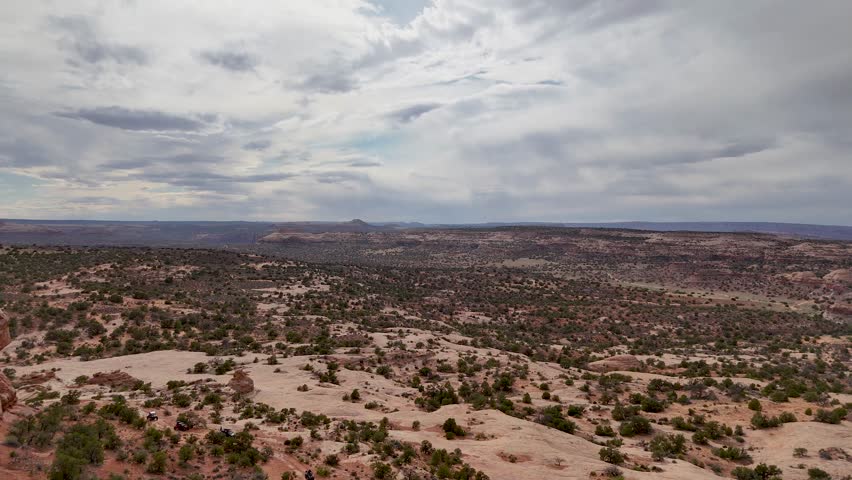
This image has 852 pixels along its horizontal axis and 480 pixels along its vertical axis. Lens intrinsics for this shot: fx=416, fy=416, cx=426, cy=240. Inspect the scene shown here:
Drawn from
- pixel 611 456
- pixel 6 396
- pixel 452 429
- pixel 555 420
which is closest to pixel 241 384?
pixel 6 396

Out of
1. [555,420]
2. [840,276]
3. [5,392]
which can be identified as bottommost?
[555,420]

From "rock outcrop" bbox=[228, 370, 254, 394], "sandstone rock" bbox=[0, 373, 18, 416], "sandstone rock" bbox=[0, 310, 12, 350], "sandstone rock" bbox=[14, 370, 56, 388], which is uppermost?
"sandstone rock" bbox=[0, 310, 12, 350]

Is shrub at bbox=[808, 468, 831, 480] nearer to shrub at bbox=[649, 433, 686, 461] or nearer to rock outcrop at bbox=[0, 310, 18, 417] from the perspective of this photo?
shrub at bbox=[649, 433, 686, 461]

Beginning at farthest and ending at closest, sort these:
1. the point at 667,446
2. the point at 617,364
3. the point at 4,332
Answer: the point at 617,364 < the point at 667,446 < the point at 4,332

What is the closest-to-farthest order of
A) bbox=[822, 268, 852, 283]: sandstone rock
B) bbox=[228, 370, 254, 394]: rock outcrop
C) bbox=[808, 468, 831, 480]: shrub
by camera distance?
bbox=[808, 468, 831, 480]: shrub < bbox=[228, 370, 254, 394]: rock outcrop < bbox=[822, 268, 852, 283]: sandstone rock

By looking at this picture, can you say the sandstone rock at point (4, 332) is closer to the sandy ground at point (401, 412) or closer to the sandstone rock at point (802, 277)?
the sandy ground at point (401, 412)

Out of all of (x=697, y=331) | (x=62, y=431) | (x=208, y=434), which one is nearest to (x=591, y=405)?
(x=208, y=434)

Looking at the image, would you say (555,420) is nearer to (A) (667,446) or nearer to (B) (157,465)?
(A) (667,446)

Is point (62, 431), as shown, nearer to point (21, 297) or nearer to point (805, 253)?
point (21, 297)

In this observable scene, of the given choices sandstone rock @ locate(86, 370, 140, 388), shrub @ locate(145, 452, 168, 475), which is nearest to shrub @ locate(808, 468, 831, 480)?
shrub @ locate(145, 452, 168, 475)
